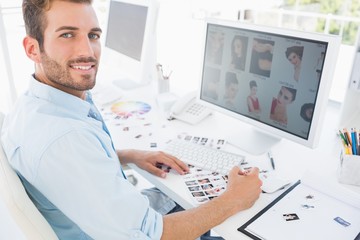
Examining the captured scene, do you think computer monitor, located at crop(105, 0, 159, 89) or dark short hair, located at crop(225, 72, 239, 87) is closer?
dark short hair, located at crop(225, 72, 239, 87)

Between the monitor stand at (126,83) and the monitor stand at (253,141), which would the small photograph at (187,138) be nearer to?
the monitor stand at (253,141)

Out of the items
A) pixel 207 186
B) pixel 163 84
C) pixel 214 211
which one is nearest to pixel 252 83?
pixel 207 186

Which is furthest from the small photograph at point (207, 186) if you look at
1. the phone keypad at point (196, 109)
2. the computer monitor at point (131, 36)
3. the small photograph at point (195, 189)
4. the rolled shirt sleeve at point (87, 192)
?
the computer monitor at point (131, 36)

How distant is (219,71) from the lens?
4.44 feet

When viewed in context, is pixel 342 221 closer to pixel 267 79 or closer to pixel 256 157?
pixel 256 157

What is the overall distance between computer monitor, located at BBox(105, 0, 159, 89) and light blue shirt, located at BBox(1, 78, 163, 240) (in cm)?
87

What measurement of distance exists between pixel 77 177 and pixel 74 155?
2.0 inches

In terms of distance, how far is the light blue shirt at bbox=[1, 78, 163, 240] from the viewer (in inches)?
29.8

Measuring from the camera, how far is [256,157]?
4.05 ft

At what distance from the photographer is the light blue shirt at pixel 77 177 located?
2.48 feet

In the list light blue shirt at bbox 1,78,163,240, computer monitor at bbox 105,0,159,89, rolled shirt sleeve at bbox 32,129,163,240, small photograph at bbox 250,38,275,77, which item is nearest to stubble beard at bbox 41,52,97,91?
light blue shirt at bbox 1,78,163,240

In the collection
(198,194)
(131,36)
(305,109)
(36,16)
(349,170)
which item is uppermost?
(36,16)

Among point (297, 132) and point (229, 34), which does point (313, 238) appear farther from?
point (229, 34)

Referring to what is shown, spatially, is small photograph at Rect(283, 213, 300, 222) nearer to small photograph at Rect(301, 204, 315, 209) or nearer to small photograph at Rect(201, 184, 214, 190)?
small photograph at Rect(301, 204, 315, 209)
